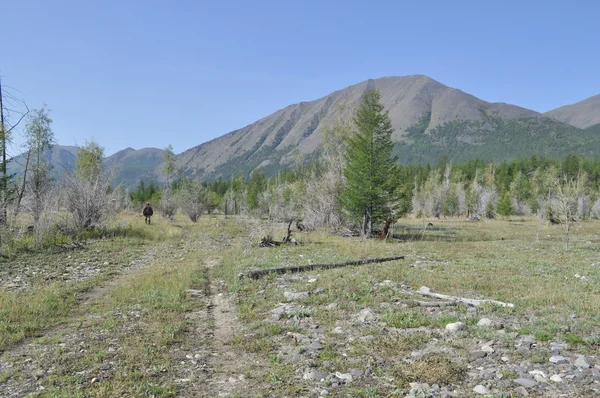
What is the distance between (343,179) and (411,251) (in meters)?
14.1

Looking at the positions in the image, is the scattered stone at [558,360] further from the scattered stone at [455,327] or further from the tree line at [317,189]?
the tree line at [317,189]

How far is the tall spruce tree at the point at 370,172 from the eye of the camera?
2897 cm

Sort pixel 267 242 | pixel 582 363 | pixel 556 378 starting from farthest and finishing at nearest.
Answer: pixel 267 242 < pixel 582 363 < pixel 556 378

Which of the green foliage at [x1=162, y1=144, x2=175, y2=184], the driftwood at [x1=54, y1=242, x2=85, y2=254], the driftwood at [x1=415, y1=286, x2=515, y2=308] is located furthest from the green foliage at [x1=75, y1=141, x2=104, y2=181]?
the driftwood at [x1=415, y1=286, x2=515, y2=308]

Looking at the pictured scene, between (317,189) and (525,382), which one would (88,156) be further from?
(525,382)

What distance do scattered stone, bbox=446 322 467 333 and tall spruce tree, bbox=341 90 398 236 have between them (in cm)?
2153

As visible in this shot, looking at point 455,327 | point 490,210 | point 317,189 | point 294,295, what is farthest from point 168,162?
point 455,327

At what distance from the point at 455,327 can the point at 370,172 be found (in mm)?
22463

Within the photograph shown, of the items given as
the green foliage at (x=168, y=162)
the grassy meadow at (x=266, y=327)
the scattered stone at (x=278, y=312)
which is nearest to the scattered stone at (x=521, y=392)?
the grassy meadow at (x=266, y=327)

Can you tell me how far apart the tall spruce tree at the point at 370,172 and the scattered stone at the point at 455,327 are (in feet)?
70.6

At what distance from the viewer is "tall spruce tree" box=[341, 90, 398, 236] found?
2897 cm

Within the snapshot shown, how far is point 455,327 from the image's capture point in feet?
23.8

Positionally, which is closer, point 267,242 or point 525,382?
point 525,382

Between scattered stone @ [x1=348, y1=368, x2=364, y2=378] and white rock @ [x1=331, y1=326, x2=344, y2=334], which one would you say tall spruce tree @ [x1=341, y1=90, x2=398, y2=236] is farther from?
scattered stone @ [x1=348, y1=368, x2=364, y2=378]
